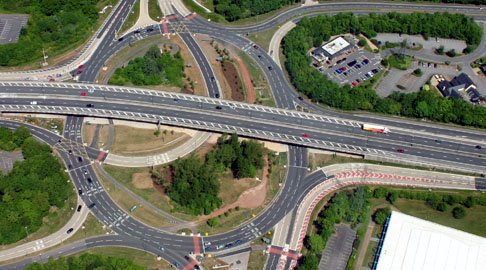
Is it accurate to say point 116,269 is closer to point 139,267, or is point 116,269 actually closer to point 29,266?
point 139,267

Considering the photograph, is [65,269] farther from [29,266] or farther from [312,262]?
[312,262]

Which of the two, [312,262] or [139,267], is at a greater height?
[312,262]

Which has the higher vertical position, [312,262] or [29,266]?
[312,262]

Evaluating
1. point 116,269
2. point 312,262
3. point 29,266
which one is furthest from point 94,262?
point 312,262

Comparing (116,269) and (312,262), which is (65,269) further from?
(312,262)

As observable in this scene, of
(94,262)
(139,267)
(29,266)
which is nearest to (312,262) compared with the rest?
(139,267)
